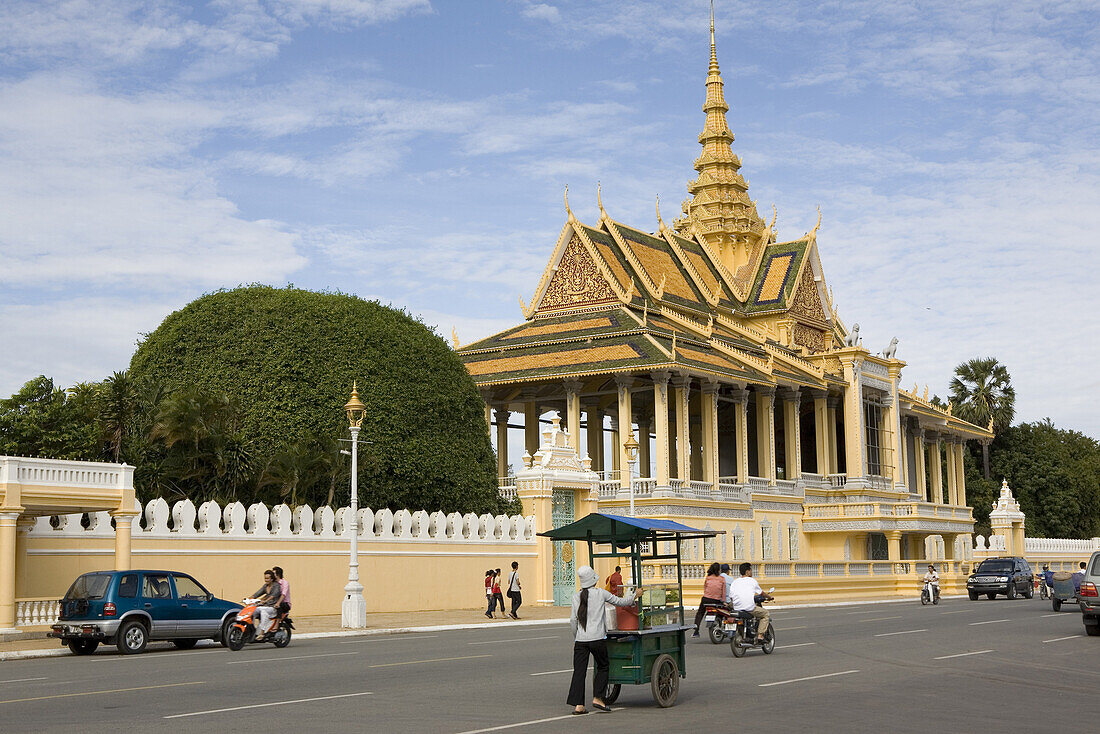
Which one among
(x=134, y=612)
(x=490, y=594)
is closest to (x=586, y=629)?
(x=134, y=612)

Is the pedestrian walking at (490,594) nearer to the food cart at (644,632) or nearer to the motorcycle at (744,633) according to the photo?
the motorcycle at (744,633)

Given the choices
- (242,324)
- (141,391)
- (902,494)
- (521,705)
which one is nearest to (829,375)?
(902,494)

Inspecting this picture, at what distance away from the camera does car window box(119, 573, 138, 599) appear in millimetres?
22562

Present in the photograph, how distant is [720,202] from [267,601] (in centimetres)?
5027

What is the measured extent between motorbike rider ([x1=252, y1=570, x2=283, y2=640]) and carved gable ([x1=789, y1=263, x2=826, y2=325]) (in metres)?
45.4

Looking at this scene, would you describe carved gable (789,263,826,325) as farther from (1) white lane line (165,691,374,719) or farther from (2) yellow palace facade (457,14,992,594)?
(1) white lane line (165,691,374,719)

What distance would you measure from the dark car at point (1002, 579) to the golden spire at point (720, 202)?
995 inches

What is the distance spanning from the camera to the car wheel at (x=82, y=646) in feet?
74.3

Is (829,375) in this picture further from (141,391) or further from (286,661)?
(286,661)

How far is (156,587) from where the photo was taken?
23.1 metres

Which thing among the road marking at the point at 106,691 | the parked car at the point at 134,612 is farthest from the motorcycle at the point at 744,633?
the parked car at the point at 134,612

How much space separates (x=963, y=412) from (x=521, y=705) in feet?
255

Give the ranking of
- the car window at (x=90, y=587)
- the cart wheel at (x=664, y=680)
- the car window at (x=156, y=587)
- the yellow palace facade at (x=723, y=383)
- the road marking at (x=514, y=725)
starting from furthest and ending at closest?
1. the yellow palace facade at (x=723, y=383)
2. the car window at (x=156, y=587)
3. the car window at (x=90, y=587)
4. the cart wheel at (x=664, y=680)
5. the road marking at (x=514, y=725)

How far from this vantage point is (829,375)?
59719mm
